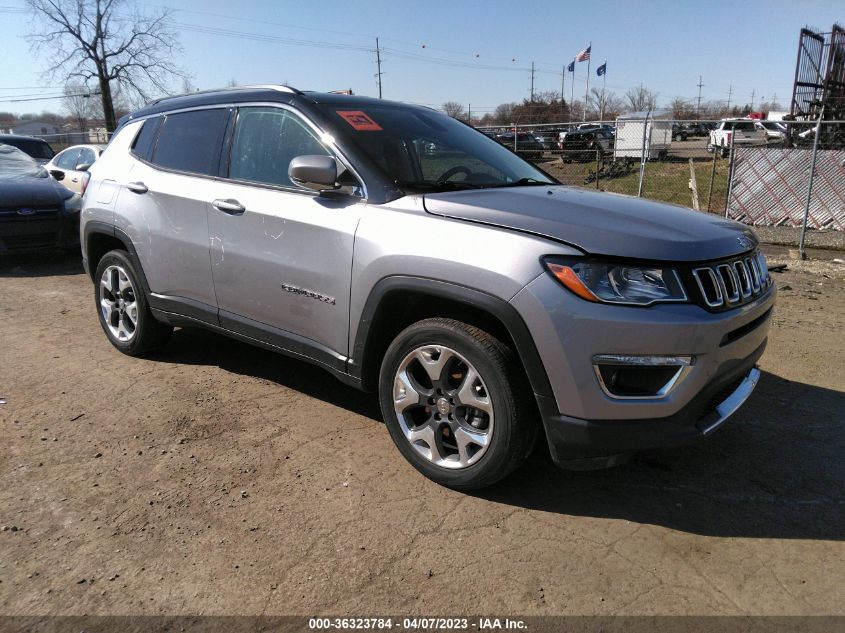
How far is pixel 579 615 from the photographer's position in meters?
2.23

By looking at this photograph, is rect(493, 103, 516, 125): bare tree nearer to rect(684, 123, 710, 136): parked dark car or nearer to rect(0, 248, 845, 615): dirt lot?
rect(684, 123, 710, 136): parked dark car

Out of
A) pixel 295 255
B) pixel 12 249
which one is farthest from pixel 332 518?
pixel 12 249

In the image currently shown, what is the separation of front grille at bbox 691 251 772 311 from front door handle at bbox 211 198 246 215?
2.45 meters

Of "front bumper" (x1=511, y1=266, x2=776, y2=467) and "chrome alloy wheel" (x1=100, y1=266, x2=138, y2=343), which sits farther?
"chrome alloy wheel" (x1=100, y1=266, x2=138, y2=343)

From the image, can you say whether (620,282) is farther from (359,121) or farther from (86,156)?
(86,156)

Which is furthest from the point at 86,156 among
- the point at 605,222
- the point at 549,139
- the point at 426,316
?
the point at 549,139

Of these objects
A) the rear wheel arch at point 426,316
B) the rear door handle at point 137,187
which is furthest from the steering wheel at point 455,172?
the rear door handle at point 137,187

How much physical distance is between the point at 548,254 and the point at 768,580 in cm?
151

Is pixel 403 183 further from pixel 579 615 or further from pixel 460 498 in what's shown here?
pixel 579 615

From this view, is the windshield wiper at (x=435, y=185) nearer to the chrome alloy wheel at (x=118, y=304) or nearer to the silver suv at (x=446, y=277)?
the silver suv at (x=446, y=277)

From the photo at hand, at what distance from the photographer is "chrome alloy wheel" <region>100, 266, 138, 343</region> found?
4.63m

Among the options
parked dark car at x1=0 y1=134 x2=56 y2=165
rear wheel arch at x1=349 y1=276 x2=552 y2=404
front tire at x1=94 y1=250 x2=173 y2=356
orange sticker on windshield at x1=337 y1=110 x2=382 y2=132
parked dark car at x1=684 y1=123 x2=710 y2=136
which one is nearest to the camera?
rear wheel arch at x1=349 y1=276 x2=552 y2=404

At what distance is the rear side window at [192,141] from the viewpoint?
155 inches

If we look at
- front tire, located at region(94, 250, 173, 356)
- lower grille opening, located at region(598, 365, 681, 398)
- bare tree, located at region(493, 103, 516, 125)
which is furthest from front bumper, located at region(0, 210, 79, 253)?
bare tree, located at region(493, 103, 516, 125)
